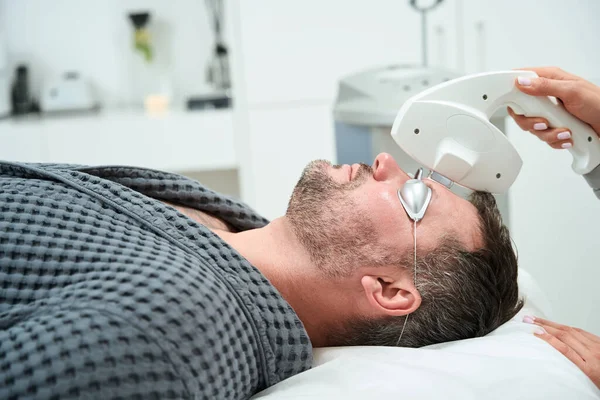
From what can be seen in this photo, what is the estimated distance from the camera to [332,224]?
1.23 m

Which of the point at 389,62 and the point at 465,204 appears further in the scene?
the point at 389,62

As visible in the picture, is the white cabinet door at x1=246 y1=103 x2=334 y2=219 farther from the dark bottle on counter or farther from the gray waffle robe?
the gray waffle robe

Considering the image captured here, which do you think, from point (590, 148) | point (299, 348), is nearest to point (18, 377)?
point (299, 348)

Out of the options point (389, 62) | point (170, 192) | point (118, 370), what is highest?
point (389, 62)

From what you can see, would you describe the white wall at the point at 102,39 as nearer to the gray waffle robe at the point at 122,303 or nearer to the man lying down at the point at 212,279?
the man lying down at the point at 212,279

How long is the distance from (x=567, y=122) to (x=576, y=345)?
1.35 feet

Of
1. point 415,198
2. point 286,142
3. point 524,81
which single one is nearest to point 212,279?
point 415,198

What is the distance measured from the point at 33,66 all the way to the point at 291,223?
2599 mm

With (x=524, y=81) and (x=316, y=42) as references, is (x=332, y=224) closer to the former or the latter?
(x=524, y=81)

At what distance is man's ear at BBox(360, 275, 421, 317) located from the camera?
3.88 feet

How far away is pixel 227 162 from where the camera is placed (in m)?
2.92

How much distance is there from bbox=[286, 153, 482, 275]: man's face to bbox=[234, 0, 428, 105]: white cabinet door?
1.45m

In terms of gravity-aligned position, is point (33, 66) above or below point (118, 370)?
above

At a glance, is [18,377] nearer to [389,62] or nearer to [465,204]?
[465,204]
